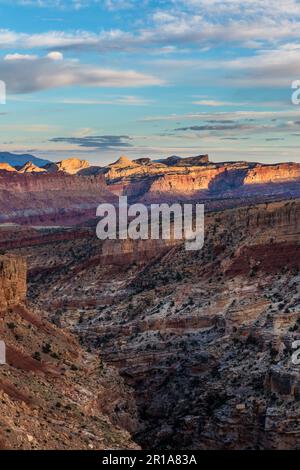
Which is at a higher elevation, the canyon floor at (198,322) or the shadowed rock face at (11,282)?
the shadowed rock face at (11,282)

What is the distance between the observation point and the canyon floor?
46406 mm

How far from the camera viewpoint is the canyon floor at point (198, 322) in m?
46.4

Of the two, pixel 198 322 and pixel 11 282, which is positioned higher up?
pixel 11 282

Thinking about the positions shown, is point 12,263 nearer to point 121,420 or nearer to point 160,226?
point 121,420

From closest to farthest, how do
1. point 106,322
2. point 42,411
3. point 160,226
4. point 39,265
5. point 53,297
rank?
point 42,411, point 106,322, point 53,297, point 160,226, point 39,265

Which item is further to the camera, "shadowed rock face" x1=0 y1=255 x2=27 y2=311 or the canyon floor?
"shadowed rock face" x1=0 y1=255 x2=27 y2=311

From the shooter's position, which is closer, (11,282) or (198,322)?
(11,282)

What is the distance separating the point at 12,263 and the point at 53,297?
26006 millimetres

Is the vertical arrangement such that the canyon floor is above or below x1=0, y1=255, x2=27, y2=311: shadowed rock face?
below

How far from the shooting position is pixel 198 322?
6122cm

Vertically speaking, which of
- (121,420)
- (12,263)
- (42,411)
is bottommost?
(121,420)

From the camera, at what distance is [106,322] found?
68250 millimetres

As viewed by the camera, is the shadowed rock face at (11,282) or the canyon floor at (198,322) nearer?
the canyon floor at (198,322)
